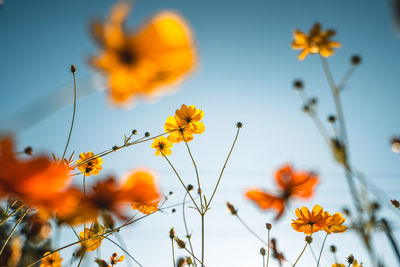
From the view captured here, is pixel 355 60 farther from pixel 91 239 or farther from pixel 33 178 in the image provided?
pixel 91 239

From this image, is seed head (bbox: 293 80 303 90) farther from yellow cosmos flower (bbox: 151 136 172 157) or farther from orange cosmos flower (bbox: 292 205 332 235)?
yellow cosmos flower (bbox: 151 136 172 157)

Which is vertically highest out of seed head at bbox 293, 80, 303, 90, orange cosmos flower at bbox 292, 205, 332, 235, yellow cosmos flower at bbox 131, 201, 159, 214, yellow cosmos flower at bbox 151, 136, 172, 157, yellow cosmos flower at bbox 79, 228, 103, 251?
seed head at bbox 293, 80, 303, 90

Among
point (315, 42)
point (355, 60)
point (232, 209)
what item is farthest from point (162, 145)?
point (355, 60)

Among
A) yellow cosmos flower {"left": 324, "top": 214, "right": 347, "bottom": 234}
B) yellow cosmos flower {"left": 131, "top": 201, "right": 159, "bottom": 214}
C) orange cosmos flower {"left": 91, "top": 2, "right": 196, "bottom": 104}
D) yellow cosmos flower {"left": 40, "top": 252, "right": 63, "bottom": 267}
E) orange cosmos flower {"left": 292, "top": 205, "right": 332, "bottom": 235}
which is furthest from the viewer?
yellow cosmos flower {"left": 40, "top": 252, "right": 63, "bottom": 267}

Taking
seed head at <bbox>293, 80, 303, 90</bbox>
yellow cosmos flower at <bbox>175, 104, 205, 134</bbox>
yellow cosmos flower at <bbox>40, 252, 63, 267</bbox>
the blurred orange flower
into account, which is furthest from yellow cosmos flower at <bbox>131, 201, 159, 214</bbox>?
yellow cosmos flower at <bbox>40, 252, 63, 267</bbox>

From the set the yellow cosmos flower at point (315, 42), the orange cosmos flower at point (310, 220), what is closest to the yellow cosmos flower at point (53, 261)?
the orange cosmos flower at point (310, 220)

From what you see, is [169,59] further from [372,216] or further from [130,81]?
[372,216]

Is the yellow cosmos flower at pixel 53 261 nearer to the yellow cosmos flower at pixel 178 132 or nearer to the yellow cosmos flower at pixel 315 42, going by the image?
the yellow cosmos flower at pixel 178 132
